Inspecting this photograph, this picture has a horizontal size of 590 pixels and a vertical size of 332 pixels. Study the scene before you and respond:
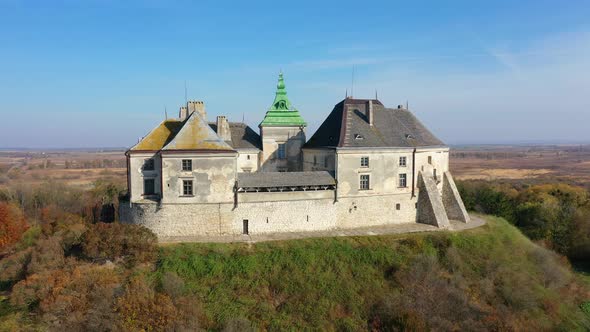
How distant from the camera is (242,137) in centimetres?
3659

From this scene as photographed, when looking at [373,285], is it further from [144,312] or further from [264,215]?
[144,312]

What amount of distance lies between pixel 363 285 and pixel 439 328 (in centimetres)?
495

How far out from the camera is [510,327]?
22453mm

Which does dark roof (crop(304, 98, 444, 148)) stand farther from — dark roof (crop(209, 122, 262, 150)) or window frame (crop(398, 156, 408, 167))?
dark roof (crop(209, 122, 262, 150))

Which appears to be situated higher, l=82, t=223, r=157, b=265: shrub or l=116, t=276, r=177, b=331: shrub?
l=82, t=223, r=157, b=265: shrub

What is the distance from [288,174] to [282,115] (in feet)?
26.2

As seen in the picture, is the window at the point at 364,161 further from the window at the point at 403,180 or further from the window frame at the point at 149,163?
the window frame at the point at 149,163

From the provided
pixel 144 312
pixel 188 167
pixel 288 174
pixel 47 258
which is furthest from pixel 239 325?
pixel 47 258

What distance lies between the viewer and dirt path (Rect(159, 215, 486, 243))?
2769 centimetres

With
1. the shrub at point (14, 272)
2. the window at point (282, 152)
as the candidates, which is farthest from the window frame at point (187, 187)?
the shrub at point (14, 272)

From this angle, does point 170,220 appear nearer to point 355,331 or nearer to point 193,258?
point 193,258

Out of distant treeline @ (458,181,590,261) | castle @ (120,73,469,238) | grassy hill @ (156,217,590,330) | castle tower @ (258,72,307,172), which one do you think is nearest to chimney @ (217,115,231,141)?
castle @ (120,73,469,238)

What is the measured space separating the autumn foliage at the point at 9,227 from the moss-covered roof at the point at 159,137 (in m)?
21.7

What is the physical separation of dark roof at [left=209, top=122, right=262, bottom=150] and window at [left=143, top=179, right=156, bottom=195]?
27.3 feet
